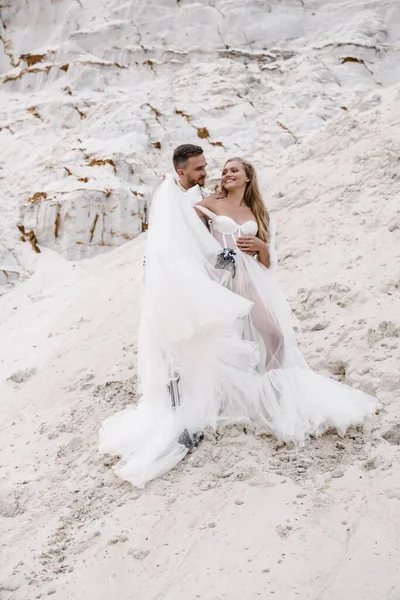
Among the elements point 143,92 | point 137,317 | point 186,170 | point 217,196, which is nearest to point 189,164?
point 186,170

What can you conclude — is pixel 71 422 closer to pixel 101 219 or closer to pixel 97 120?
pixel 101 219

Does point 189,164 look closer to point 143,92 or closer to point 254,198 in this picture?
point 254,198

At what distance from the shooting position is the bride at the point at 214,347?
3105mm

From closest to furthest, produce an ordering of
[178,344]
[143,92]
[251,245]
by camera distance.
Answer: [178,344], [251,245], [143,92]

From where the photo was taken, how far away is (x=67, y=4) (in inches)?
493

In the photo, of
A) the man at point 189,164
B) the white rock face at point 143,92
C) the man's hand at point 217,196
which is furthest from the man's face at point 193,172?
the white rock face at point 143,92

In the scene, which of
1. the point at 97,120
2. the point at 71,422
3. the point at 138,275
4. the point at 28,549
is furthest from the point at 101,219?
the point at 28,549

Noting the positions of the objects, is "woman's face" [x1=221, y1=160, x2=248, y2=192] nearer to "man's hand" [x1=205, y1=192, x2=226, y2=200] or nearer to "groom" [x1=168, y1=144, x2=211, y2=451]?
Result: "man's hand" [x1=205, y1=192, x2=226, y2=200]

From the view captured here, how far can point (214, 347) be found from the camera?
3.22 m

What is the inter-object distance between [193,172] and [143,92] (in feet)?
25.0

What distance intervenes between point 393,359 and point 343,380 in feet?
1.10

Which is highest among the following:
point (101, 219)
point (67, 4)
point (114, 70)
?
point (67, 4)

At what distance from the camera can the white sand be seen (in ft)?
8.33

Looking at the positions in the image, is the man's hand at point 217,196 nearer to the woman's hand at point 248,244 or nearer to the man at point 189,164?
the man at point 189,164
